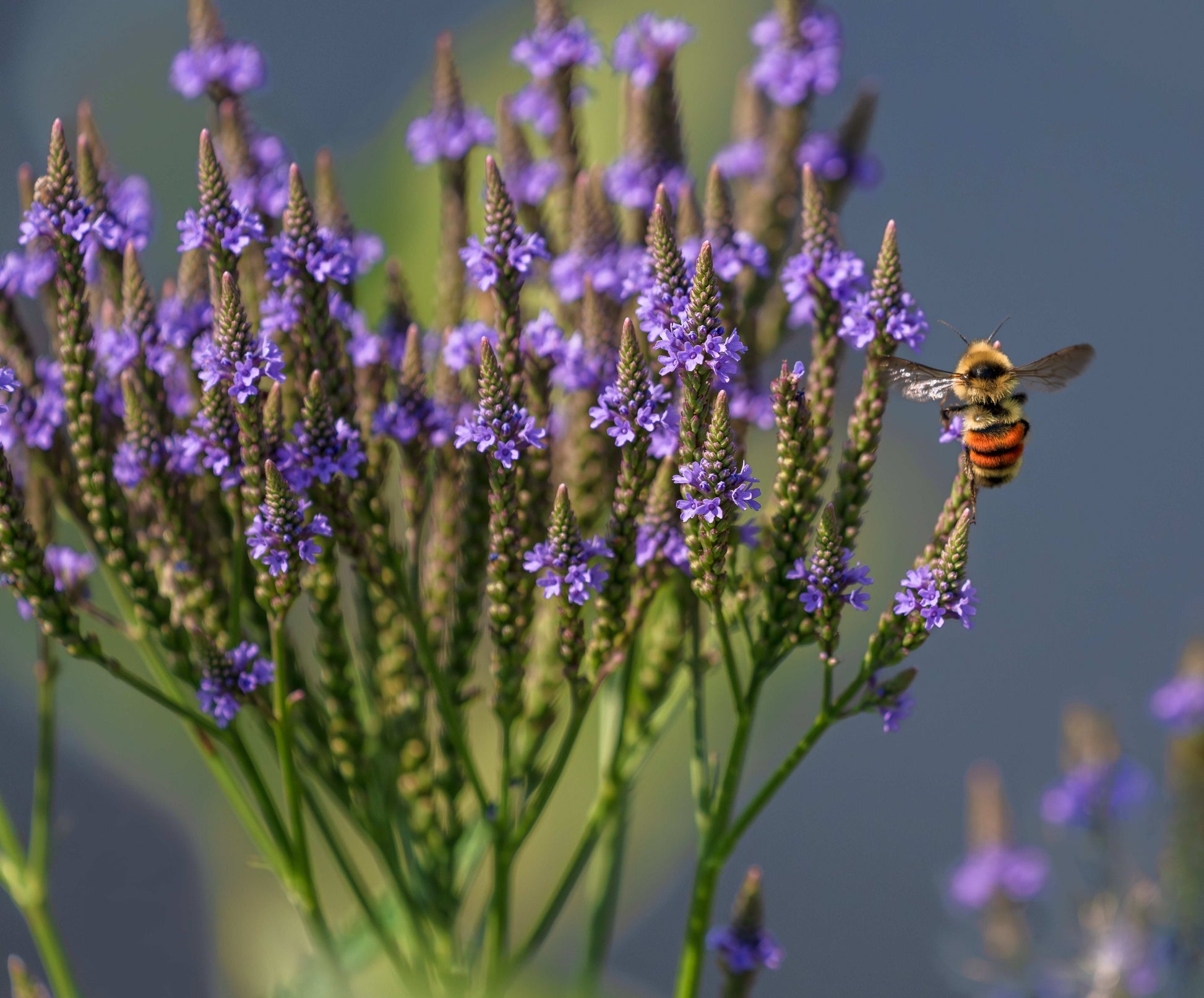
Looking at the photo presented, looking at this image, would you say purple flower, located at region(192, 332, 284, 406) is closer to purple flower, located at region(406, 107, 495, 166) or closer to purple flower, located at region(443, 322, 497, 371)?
purple flower, located at region(443, 322, 497, 371)

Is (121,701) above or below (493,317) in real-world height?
below

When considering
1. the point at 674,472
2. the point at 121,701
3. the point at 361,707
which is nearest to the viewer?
the point at 674,472

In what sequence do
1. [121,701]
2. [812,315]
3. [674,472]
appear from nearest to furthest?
[674,472] < [812,315] < [121,701]

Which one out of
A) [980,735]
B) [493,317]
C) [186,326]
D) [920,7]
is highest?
[920,7]

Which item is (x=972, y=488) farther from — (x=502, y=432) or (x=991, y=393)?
(x=502, y=432)

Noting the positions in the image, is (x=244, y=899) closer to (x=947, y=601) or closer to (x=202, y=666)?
(x=202, y=666)

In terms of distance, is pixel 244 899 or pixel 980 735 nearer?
pixel 244 899

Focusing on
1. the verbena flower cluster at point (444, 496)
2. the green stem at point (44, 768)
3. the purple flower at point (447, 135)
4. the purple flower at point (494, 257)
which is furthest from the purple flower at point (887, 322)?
the green stem at point (44, 768)

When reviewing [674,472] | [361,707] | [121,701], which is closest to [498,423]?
[674,472]
